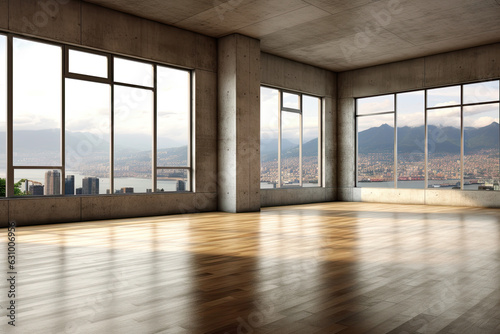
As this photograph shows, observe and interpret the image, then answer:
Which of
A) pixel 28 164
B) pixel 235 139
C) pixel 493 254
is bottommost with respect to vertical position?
pixel 493 254

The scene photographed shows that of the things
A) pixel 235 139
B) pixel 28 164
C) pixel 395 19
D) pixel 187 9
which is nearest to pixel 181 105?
pixel 235 139

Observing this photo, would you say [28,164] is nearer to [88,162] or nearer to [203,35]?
[88,162]

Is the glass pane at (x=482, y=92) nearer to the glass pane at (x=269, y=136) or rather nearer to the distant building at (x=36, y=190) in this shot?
the glass pane at (x=269, y=136)

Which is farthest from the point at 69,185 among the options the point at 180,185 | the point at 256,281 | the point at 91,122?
the point at 256,281

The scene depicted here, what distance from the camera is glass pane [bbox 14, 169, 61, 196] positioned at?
24.0 ft

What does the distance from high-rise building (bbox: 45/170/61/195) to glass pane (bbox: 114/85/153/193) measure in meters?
1.14

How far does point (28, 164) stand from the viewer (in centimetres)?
741

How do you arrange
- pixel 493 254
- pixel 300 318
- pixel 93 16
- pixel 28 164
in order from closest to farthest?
1. pixel 300 318
2. pixel 493 254
3. pixel 28 164
4. pixel 93 16

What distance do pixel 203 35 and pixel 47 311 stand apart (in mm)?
8302

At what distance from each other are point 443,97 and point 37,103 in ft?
33.4

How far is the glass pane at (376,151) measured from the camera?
508 inches

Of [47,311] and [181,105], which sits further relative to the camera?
[181,105]

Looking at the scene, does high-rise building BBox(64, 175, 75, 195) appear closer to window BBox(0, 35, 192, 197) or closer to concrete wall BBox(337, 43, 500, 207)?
window BBox(0, 35, 192, 197)

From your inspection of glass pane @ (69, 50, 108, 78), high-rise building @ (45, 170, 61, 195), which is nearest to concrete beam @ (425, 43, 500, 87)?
glass pane @ (69, 50, 108, 78)
